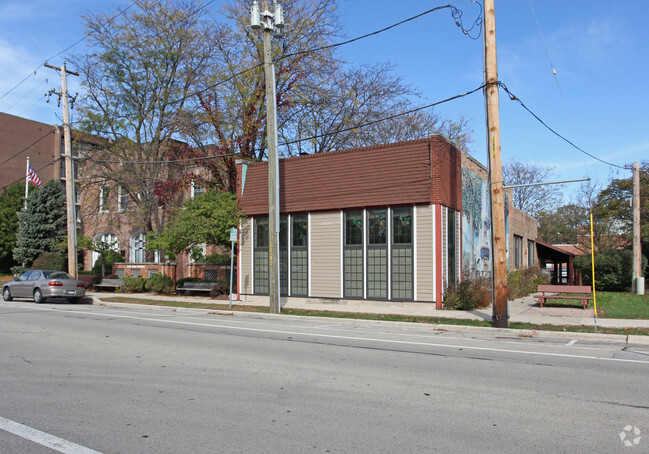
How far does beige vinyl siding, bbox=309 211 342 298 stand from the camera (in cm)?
1900

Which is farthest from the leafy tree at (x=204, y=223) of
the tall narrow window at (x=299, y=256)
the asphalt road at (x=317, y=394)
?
the asphalt road at (x=317, y=394)

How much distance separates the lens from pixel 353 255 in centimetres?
1864

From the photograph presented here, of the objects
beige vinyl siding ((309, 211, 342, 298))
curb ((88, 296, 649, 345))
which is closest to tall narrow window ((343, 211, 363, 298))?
beige vinyl siding ((309, 211, 342, 298))

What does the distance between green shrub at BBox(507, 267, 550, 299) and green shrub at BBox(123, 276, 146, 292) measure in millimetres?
18176

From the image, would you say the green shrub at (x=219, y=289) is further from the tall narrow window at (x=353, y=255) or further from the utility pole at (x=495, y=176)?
the utility pole at (x=495, y=176)

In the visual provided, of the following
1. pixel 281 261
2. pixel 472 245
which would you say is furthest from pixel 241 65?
pixel 472 245

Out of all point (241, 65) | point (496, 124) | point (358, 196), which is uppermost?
point (241, 65)

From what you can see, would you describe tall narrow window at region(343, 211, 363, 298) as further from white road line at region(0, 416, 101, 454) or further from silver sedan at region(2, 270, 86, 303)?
white road line at region(0, 416, 101, 454)

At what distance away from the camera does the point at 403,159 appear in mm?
17594

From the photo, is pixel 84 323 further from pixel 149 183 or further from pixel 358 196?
pixel 149 183

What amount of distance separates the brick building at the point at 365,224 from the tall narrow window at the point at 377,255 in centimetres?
4

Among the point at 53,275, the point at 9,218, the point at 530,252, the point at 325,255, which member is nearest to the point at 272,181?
the point at 325,255

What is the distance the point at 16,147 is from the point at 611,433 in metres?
56.1

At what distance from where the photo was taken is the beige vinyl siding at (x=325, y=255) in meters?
19.0
